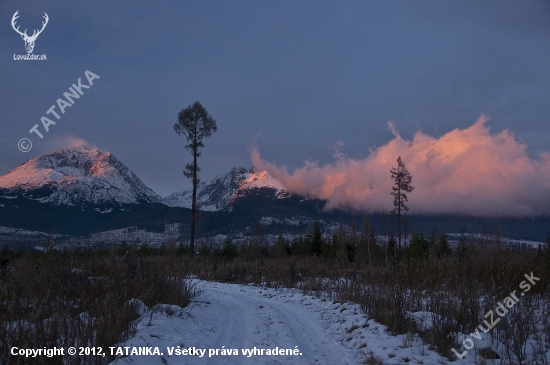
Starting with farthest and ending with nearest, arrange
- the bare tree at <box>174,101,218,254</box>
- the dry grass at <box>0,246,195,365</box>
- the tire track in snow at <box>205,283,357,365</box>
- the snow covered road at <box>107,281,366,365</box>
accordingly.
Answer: the bare tree at <box>174,101,218,254</box> → the tire track in snow at <box>205,283,357,365</box> → the snow covered road at <box>107,281,366,365</box> → the dry grass at <box>0,246,195,365</box>

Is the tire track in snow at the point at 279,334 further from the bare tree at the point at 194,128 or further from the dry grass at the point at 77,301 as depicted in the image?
the bare tree at the point at 194,128

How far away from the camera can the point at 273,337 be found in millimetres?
7641

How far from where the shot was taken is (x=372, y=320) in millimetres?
8039

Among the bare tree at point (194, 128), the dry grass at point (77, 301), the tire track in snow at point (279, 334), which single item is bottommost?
the tire track in snow at point (279, 334)

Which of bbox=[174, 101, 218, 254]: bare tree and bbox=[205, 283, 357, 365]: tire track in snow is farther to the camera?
bbox=[174, 101, 218, 254]: bare tree

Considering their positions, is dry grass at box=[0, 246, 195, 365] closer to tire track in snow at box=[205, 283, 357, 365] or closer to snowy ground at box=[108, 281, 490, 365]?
snowy ground at box=[108, 281, 490, 365]

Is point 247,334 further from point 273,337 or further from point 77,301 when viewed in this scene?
point 77,301

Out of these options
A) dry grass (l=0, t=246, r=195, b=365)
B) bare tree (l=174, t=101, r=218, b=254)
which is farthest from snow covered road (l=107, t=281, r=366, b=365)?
bare tree (l=174, t=101, r=218, b=254)

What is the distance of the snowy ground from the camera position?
585 centimetres

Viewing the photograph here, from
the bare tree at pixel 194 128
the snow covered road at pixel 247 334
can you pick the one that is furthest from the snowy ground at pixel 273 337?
the bare tree at pixel 194 128

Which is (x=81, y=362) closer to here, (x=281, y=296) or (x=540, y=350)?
(x=540, y=350)

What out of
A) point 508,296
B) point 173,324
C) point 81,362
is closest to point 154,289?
point 173,324

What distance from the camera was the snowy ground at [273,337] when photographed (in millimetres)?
5852

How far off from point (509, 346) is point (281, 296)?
392 inches
